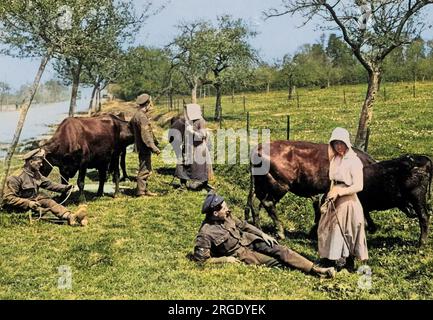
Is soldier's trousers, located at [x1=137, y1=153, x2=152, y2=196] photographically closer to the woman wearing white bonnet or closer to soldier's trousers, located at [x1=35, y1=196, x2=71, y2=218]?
soldier's trousers, located at [x1=35, y1=196, x2=71, y2=218]

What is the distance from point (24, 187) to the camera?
13.1 metres

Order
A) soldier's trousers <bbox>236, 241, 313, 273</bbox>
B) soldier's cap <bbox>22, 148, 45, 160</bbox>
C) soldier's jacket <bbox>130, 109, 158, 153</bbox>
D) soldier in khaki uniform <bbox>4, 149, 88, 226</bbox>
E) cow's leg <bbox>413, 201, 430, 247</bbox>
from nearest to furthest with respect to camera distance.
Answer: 1. soldier's trousers <bbox>236, 241, 313, 273</bbox>
2. cow's leg <bbox>413, 201, 430, 247</bbox>
3. soldier's cap <bbox>22, 148, 45, 160</bbox>
4. soldier in khaki uniform <bbox>4, 149, 88, 226</bbox>
5. soldier's jacket <bbox>130, 109, 158, 153</bbox>

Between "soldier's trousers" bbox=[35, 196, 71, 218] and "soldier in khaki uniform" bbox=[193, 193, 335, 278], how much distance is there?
5.00m

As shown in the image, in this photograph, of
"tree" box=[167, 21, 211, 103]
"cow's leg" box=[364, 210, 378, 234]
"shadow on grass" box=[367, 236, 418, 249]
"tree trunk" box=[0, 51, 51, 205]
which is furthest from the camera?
"tree" box=[167, 21, 211, 103]

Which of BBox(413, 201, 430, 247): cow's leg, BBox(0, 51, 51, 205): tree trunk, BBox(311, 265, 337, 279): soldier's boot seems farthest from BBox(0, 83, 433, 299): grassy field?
BBox(0, 51, 51, 205): tree trunk

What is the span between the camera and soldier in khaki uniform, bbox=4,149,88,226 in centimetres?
1302

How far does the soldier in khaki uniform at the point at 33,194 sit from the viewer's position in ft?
42.7

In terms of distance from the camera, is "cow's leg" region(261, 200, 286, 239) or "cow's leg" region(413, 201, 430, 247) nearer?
"cow's leg" region(413, 201, 430, 247)

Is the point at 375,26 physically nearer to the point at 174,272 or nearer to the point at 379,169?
the point at 379,169

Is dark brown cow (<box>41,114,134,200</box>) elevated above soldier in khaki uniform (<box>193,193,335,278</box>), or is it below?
above

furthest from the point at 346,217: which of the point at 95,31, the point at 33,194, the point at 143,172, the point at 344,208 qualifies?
the point at 95,31

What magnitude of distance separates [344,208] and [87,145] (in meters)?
9.18

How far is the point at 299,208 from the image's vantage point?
14.7 metres
